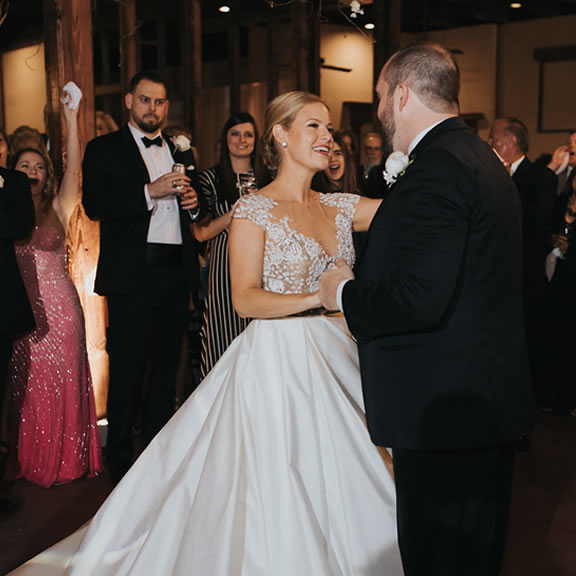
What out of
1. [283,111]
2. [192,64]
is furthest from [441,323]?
[192,64]

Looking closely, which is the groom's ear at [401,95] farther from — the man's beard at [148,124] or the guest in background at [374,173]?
the man's beard at [148,124]

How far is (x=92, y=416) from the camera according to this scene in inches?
144

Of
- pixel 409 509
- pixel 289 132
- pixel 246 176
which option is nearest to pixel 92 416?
pixel 246 176

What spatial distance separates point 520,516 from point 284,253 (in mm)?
1685

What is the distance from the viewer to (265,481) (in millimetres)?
2109

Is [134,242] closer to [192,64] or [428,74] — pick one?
[428,74]

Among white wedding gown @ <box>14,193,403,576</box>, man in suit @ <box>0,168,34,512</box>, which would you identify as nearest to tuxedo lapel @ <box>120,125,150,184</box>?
man in suit @ <box>0,168,34,512</box>

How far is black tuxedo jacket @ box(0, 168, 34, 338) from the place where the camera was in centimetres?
306

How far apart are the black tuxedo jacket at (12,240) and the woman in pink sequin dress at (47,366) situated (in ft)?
1.26

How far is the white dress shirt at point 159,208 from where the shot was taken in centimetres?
350

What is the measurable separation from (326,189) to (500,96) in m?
7.93

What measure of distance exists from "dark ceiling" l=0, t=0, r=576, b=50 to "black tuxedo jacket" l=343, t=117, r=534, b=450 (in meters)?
7.55

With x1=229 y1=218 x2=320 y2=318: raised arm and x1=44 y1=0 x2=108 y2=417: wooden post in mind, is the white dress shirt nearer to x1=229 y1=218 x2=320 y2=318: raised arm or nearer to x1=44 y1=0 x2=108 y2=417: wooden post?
x1=44 y1=0 x2=108 y2=417: wooden post

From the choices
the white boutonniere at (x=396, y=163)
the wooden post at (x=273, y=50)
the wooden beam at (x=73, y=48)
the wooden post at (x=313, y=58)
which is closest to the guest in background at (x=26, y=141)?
the wooden beam at (x=73, y=48)
